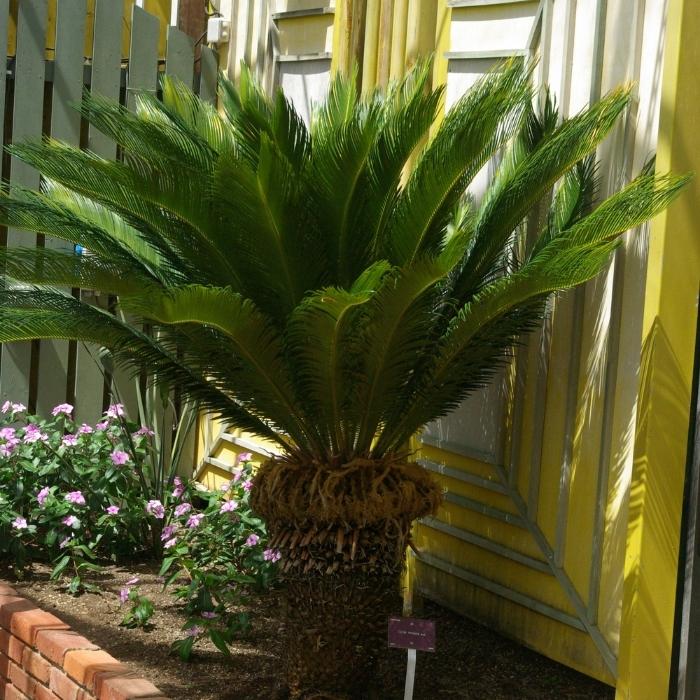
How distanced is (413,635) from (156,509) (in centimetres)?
268

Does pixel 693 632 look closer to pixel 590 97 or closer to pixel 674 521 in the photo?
pixel 674 521

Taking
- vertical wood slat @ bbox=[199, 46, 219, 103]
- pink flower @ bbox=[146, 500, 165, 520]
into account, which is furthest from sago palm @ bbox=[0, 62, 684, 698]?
vertical wood slat @ bbox=[199, 46, 219, 103]

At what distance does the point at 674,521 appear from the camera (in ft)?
13.4

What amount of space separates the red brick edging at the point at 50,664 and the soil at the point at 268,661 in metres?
0.28

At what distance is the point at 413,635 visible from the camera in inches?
156

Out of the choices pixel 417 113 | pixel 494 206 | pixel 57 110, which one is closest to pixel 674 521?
pixel 494 206

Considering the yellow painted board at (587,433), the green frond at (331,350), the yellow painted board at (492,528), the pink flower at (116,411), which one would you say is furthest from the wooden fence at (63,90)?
the yellow painted board at (587,433)

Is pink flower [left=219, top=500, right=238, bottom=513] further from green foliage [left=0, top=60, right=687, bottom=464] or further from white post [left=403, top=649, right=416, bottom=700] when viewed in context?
white post [left=403, top=649, right=416, bottom=700]

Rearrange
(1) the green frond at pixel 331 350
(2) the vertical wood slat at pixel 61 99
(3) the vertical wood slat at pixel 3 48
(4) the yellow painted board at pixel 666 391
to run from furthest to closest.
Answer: (2) the vertical wood slat at pixel 61 99, (3) the vertical wood slat at pixel 3 48, (4) the yellow painted board at pixel 666 391, (1) the green frond at pixel 331 350

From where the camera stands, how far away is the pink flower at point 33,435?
6.50 metres

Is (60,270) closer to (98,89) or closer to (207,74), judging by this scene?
(98,89)

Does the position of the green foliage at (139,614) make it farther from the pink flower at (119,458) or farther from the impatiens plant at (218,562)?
the pink flower at (119,458)

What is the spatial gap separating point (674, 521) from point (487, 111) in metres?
1.66

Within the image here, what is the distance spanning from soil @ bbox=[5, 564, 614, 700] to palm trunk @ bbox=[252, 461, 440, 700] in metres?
0.24
